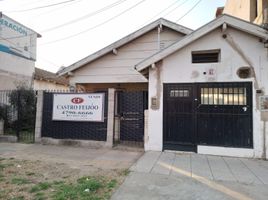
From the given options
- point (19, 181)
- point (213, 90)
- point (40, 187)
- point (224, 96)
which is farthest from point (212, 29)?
point (19, 181)

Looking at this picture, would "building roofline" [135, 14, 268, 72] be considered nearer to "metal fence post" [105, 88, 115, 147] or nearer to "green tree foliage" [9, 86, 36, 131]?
"metal fence post" [105, 88, 115, 147]

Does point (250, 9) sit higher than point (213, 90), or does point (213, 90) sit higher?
point (250, 9)

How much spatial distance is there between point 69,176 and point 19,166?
1707mm

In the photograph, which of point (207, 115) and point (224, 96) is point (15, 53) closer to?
point (207, 115)

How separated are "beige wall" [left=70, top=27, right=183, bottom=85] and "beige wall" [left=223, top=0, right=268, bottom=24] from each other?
11.0 feet

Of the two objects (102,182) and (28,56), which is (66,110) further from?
(28,56)

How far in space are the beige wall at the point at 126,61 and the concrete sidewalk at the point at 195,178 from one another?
181 inches

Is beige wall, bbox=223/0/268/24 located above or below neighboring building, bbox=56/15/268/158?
above

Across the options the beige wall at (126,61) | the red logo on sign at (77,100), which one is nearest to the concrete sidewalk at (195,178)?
the red logo on sign at (77,100)

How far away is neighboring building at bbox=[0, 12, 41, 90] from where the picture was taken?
15.1 m

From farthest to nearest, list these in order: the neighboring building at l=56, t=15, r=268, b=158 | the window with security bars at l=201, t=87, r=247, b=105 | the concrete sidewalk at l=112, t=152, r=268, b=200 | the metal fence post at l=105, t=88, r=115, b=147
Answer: the metal fence post at l=105, t=88, r=115, b=147
the window with security bars at l=201, t=87, r=247, b=105
the neighboring building at l=56, t=15, r=268, b=158
the concrete sidewalk at l=112, t=152, r=268, b=200

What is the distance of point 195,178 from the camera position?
18.2 feet

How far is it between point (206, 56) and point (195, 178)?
4.67 meters

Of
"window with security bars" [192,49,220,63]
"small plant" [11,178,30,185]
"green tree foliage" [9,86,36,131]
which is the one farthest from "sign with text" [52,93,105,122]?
"small plant" [11,178,30,185]
